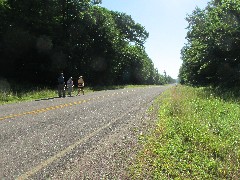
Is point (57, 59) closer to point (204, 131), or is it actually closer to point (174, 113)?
point (174, 113)

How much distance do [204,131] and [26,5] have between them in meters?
34.9

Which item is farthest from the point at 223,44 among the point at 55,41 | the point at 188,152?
the point at 55,41

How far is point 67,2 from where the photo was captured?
1797 inches

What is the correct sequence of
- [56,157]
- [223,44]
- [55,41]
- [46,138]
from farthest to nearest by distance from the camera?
[55,41]
[223,44]
[46,138]
[56,157]

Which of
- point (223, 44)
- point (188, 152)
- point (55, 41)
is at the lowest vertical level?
point (188, 152)

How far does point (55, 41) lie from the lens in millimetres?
42406

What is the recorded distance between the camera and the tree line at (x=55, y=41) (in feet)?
127

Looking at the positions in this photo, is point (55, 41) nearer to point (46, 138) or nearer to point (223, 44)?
point (223, 44)

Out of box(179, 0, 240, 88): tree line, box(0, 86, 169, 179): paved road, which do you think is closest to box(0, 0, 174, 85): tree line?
box(179, 0, 240, 88): tree line

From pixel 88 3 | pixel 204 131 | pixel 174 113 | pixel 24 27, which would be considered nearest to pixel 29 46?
pixel 24 27

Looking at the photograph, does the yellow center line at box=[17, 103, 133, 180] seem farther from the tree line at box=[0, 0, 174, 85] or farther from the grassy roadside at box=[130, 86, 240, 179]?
the tree line at box=[0, 0, 174, 85]

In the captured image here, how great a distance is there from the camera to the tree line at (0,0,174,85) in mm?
38562

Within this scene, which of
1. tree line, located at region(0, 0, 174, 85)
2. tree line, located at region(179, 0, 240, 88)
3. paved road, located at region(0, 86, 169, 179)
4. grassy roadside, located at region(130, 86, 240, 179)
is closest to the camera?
grassy roadside, located at region(130, 86, 240, 179)

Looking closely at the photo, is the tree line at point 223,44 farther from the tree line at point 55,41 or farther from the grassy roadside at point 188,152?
the tree line at point 55,41
